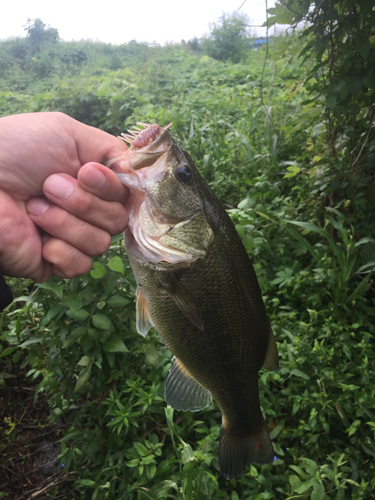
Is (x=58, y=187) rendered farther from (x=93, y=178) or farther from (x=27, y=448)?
(x=27, y=448)

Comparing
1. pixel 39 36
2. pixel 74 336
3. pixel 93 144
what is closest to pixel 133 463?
pixel 74 336

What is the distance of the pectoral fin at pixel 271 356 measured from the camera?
4.98 feet

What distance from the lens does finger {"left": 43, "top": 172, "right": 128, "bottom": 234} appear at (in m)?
1.21

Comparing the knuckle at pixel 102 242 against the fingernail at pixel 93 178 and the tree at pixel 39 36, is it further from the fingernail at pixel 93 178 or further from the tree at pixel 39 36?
the tree at pixel 39 36

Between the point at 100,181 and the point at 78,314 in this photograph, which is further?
the point at 78,314

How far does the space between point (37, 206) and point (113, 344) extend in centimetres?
97

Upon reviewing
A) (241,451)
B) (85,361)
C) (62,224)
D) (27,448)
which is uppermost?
(62,224)

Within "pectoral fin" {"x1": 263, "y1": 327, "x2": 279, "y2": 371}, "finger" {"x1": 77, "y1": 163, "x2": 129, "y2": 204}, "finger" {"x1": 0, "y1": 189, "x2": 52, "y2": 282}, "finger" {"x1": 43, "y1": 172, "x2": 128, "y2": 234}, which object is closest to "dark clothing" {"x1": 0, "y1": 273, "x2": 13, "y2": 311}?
"finger" {"x1": 0, "y1": 189, "x2": 52, "y2": 282}

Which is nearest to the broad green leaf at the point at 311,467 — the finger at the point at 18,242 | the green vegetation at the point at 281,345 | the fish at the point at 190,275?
the green vegetation at the point at 281,345

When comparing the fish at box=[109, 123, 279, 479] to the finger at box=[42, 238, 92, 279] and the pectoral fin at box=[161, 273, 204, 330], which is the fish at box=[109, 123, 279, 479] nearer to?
the pectoral fin at box=[161, 273, 204, 330]

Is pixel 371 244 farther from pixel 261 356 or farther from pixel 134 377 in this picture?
pixel 134 377

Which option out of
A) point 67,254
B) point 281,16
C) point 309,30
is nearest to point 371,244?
point 309,30

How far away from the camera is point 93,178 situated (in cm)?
115

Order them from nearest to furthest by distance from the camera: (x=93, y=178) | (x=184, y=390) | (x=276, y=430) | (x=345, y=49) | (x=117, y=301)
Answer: (x=93, y=178) < (x=184, y=390) < (x=117, y=301) < (x=276, y=430) < (x=345, y=49)
